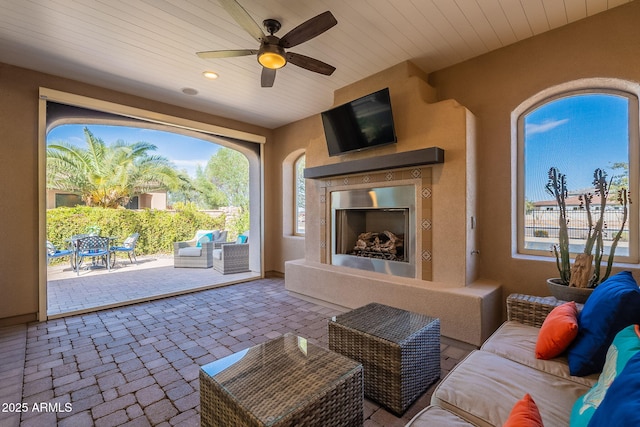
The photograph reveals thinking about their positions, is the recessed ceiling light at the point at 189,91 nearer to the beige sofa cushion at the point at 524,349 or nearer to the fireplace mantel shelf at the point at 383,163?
the fireplace mantel shelf at the point at 383,163

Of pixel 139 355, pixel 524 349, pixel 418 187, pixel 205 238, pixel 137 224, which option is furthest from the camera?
pixel 137 224

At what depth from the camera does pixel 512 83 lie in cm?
290

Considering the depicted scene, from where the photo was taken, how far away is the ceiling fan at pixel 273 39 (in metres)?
2.00

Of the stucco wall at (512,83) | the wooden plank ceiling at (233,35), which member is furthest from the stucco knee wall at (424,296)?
the wooden plank ceiling at (233,35)

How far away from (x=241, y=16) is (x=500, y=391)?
2.67m

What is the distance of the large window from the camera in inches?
97.8

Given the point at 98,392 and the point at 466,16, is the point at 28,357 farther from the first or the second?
the point at 466,16

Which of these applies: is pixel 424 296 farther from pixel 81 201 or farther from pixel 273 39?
pixel 81 201

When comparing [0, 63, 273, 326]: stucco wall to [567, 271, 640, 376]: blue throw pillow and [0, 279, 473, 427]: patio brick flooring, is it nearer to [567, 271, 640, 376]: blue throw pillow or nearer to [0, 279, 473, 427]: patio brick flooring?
[0, 279, 473, 427]: patio brick flooring

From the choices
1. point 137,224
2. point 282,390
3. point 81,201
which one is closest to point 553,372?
point 282,390

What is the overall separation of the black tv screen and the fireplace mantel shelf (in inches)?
8.8

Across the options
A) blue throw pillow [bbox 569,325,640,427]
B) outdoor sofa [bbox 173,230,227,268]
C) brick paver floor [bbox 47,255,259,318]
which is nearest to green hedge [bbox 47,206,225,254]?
brick paver floor [bbox 47,255,259,318]

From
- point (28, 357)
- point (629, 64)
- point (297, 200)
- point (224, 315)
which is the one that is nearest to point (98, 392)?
point (28, 357)

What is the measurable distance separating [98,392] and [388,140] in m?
3.41
